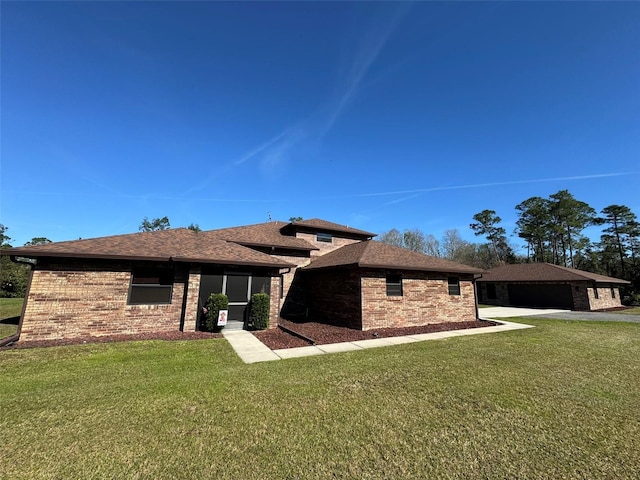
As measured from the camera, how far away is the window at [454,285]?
44.5ft

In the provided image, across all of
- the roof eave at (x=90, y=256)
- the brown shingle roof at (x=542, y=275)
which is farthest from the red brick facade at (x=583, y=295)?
the roof eave at (x=90, y=256)

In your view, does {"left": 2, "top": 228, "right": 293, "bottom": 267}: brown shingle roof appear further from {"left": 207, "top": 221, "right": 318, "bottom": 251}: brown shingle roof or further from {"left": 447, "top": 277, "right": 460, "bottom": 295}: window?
{"left": 447, "top": 277, "right": 460, "bottom": 295}: window

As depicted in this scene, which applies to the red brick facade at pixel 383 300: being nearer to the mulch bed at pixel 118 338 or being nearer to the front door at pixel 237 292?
the front door at pixel 237 292

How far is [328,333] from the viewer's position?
403 inches

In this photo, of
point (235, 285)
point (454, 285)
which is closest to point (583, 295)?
point (454, 285)

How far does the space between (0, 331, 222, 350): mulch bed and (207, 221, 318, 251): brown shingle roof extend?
6357 millimetres

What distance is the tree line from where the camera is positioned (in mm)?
36875

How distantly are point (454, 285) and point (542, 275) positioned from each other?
617 inches

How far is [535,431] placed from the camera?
11.3 feet

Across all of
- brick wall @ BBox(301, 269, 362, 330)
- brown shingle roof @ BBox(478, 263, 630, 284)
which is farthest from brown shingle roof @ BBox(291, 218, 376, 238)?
brown shingle roof @ BBox(478, 263, 630, 284)

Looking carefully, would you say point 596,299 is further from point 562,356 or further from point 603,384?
point 603,384

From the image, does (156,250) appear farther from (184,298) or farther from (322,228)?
(322,228)

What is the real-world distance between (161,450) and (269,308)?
321 inches

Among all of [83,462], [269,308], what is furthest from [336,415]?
[269,308]
